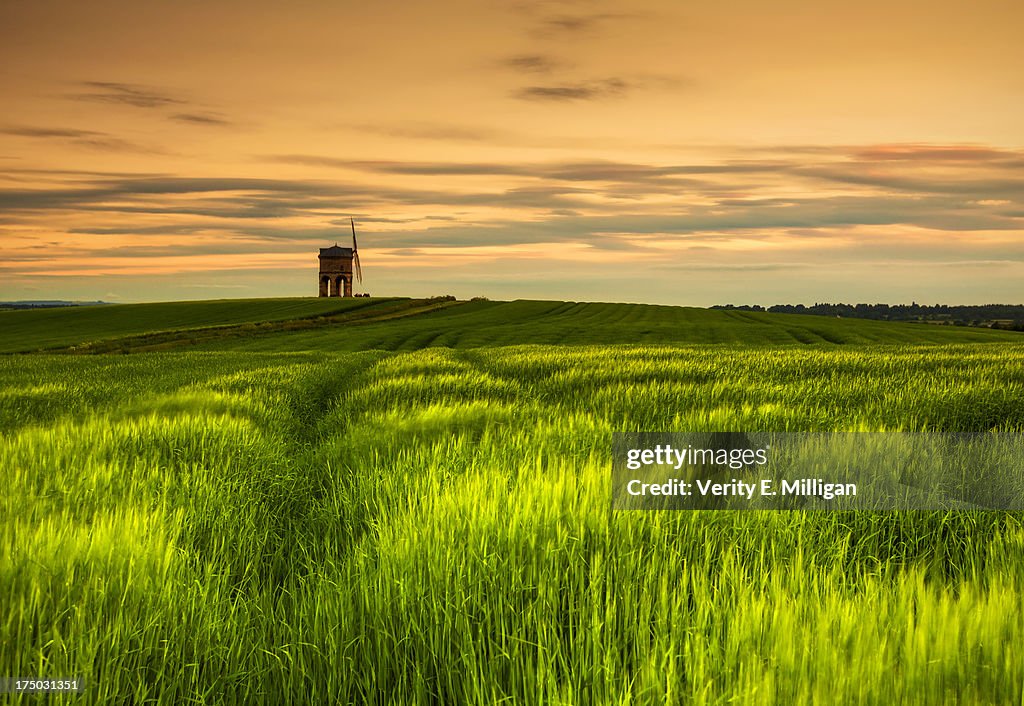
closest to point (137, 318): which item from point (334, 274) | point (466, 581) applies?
point (334, 274)

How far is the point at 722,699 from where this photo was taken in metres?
2.17

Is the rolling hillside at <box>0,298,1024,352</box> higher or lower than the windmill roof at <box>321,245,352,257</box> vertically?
lower

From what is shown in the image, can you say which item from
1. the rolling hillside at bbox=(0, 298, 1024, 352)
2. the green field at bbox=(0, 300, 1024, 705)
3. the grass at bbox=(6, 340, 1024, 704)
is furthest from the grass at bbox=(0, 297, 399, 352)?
the grass at bbox=(6, 340, 1024, 704)

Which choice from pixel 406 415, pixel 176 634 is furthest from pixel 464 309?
pixel 176 634

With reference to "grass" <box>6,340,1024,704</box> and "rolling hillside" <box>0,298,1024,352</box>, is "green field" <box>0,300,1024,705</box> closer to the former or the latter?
"grass" <box>6,340,1024,704</box>

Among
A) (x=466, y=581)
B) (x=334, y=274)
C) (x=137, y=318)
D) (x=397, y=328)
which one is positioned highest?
(x=334, y=274)

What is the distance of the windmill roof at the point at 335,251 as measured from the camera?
554 feet

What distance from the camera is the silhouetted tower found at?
168 m

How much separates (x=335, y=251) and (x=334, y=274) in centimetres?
642

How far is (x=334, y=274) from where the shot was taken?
168 m

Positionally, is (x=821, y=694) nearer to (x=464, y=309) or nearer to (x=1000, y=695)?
(x=1000, y=695)

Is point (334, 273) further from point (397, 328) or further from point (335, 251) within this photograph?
point (397, 328)

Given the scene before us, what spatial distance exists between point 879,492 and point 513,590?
11.5 feet

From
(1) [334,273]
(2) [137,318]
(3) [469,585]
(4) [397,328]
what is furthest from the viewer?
(1) [334,273]
